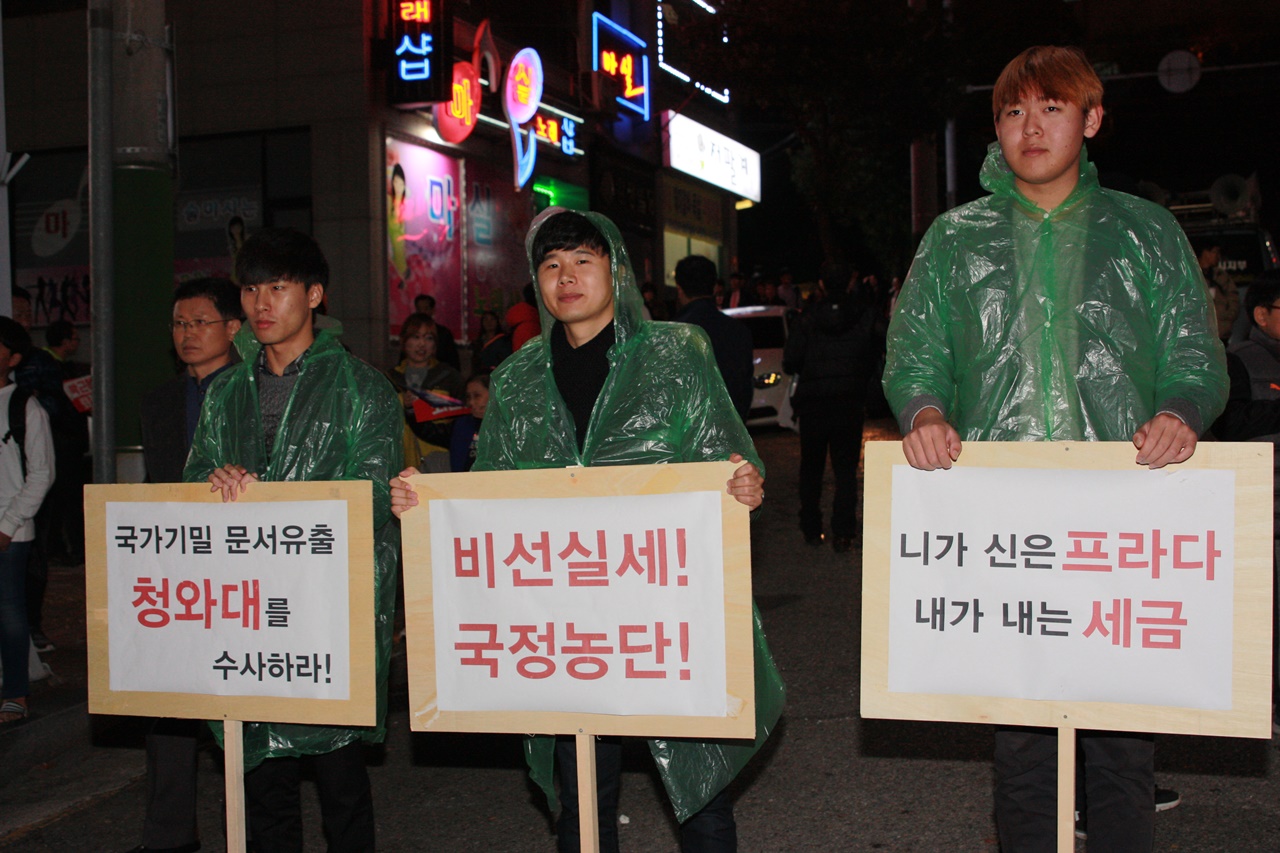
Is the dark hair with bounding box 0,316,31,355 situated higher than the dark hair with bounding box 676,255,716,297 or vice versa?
the dark hair with bounding box 676,255,716,297

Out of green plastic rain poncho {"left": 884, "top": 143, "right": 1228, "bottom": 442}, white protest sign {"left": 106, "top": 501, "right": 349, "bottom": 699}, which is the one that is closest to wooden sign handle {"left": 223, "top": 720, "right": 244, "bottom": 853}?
white protest sign {"left": 106, "top": 501, "right": 349, "bottom": 699}

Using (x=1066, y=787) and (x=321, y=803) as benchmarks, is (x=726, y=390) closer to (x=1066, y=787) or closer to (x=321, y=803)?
(x=1066, y=787)

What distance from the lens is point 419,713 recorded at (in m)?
3.07

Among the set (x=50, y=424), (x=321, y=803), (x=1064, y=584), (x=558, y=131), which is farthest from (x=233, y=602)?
(x=558, y=131)

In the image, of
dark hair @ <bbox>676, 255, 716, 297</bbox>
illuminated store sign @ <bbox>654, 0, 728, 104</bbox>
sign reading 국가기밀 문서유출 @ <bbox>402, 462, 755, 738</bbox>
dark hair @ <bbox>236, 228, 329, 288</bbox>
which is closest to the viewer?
sign reading 국가기밀 문서유출 @ <bbox>402, 462, 755, 738</bbox>

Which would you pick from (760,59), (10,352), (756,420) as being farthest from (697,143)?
(10,352)

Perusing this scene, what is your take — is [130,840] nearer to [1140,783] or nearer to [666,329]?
[666,329]

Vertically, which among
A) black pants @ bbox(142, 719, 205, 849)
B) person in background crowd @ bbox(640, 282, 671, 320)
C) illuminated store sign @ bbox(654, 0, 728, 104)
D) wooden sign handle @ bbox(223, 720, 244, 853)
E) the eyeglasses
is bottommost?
black pants @ bbox(142, 719, 205, 849)

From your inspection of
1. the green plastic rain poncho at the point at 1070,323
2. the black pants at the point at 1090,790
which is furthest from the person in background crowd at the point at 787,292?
the black pants at the point at 1090,790

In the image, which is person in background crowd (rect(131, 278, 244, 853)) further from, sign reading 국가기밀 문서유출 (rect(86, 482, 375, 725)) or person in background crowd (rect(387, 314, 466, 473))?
person in background crowd (rect(387, 314, 466, 473))

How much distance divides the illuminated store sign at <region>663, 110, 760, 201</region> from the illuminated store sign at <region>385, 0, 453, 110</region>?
10.7 m

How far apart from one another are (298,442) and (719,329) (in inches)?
144

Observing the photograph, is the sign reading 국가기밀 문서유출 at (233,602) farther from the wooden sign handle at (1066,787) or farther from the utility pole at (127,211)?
the utility pole at (127,211)

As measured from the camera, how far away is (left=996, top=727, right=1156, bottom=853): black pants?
2.91m
